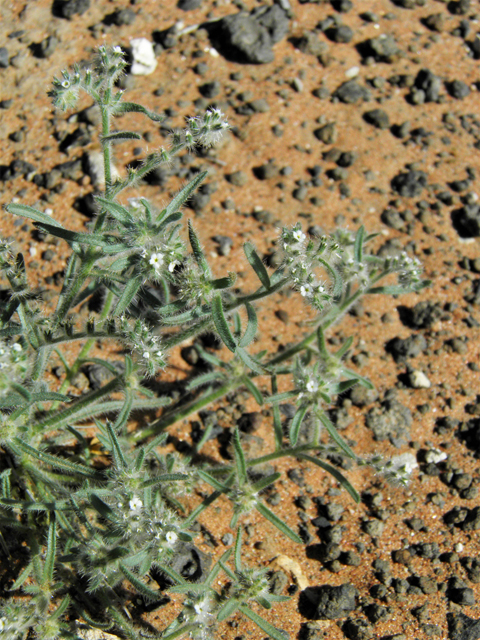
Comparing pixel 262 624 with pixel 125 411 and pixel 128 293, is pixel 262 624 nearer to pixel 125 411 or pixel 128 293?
pixel 125 411

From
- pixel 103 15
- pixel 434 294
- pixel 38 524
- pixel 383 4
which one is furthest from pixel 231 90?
pixel 38 524

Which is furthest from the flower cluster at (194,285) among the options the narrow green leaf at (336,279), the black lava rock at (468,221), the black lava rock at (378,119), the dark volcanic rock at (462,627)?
the black lava rock at (378,119)

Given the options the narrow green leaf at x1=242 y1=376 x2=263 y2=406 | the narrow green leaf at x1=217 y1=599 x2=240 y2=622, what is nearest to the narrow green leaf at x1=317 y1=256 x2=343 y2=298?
the narrow green leaf at x1=242 y1=376 x2=263 y2=406

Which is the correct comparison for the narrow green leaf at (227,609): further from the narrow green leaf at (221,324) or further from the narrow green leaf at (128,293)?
the narrow green leaf at (128,293)

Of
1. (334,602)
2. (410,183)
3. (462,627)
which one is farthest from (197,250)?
(410,183)

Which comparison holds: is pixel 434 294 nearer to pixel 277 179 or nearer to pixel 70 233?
pixel 277 179

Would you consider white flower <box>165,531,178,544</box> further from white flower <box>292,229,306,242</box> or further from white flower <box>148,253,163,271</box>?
white flower <box>292,229,306,242</box>
